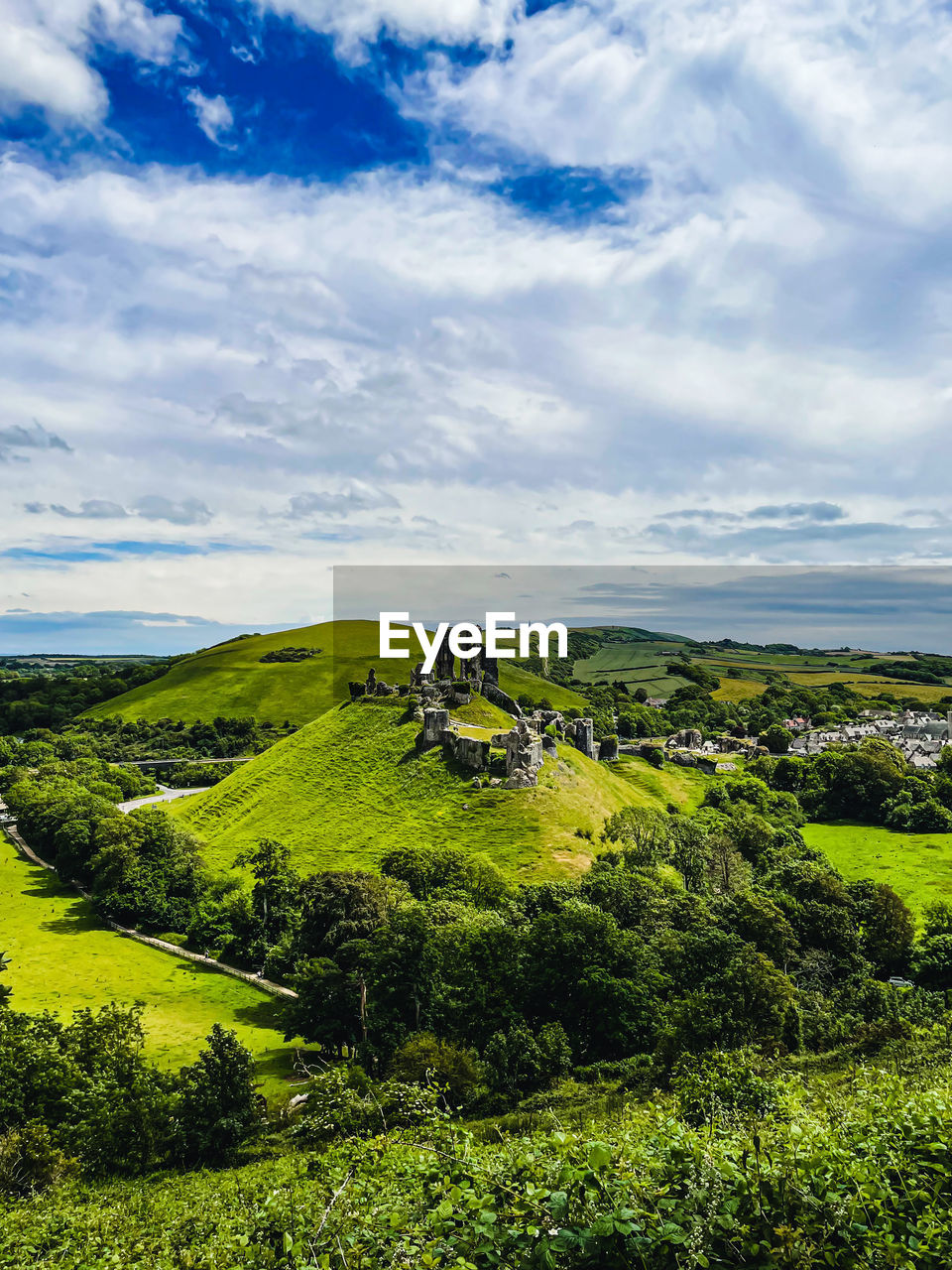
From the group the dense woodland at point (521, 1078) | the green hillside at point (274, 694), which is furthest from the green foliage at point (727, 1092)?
the green hillside at point (274, 694)

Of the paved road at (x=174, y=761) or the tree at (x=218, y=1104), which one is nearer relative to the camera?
the tree at (x=218, y=1104)

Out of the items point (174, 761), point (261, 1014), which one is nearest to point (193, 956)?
point (261, 1014)

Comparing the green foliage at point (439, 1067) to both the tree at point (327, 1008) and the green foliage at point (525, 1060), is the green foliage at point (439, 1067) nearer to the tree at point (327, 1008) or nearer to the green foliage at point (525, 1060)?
the green foliage at point (525, 1060)

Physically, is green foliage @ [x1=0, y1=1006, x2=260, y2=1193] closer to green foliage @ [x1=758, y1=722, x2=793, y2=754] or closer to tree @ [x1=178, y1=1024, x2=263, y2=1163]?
tree @ [x1=178, y1=1024, x2=263, y2=1163]

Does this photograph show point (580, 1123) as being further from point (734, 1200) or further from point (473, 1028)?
point (734, 1200)

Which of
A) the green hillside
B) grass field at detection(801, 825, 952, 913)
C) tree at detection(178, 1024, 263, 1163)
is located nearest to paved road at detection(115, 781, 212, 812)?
the green hillside

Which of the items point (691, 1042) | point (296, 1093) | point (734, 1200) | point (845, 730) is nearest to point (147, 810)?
point (296, 1093)

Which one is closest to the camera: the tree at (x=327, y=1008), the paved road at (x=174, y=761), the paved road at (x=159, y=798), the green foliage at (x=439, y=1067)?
the green foliage at (x=439, y=1067)
